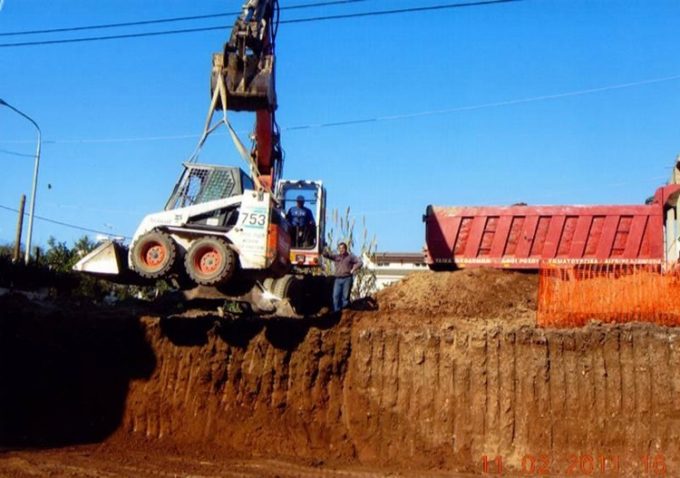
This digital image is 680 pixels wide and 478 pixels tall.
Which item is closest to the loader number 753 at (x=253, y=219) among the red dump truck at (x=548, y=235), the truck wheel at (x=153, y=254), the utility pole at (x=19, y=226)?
the truck wheel at (x=153, y=254)

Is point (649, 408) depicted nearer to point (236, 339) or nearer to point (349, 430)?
point (349, 430)

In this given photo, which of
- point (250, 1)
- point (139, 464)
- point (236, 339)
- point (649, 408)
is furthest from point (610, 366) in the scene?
point (250, 1)

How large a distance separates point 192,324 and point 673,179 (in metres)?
15.4

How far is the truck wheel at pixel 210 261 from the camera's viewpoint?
1241cm

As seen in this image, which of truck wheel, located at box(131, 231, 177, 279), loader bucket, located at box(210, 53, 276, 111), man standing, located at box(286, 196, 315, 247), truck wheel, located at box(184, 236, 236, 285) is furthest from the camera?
man standing, located at box(286, 196, 315, 247)

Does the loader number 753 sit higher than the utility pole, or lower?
lower

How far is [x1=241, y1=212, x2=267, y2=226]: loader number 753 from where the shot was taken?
12.7 meters

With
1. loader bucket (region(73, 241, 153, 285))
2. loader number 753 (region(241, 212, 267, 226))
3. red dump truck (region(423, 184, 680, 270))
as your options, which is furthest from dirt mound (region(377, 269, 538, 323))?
loader bucket (region(73, 241, 153, 285))

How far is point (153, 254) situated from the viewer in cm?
1275

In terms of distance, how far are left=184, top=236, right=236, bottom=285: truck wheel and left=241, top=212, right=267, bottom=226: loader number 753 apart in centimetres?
49

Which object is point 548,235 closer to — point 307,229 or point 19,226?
point 307,229

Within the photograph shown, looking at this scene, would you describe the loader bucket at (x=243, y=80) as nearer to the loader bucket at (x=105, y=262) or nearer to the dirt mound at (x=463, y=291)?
the loader bucket at (x=105, y=262)

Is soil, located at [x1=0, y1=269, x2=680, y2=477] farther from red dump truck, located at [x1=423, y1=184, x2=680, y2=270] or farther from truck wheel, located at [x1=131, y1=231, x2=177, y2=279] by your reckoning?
red dump truck, located at [x1=423, y1=184, x2=680, y2=270]

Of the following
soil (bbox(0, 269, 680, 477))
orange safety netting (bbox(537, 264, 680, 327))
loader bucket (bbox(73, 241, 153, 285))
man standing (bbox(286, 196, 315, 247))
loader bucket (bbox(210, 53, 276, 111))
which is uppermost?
loader bucket (bbox(210, 53, 276, 111))
